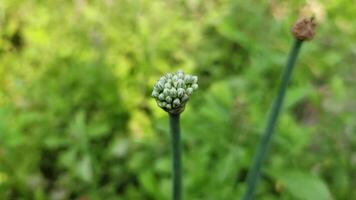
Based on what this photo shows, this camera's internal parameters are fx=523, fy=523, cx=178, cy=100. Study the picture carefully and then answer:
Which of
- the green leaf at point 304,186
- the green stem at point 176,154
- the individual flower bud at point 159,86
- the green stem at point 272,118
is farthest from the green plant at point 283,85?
the green leaf at point 304,186

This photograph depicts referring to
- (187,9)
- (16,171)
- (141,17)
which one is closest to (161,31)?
(141,17)

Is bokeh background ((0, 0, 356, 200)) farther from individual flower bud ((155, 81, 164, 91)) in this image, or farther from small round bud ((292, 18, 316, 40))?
individual flower bud ((155, 81, 164, 91))

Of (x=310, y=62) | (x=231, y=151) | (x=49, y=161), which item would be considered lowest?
(x=231, y=151)

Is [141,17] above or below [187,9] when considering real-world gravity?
below

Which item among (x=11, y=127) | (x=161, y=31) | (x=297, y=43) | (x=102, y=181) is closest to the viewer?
(x=297, y=43)

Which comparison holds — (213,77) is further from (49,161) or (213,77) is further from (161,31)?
(49,161)

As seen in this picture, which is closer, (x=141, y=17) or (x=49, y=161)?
(x=49, y=161)

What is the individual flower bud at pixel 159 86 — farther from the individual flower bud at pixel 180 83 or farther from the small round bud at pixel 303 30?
the small round bud at pixel 303 30

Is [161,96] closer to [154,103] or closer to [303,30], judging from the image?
[303,30]

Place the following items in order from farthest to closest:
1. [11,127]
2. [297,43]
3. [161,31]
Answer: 1. [161,31]
2. [11,127]
3. [297,43]
